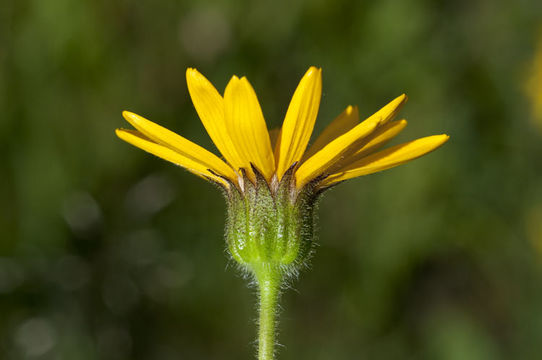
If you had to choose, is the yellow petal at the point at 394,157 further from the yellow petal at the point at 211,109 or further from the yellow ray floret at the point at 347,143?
the yellow petal at the point at 211,109

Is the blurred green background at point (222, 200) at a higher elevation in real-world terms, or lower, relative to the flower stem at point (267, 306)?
higher

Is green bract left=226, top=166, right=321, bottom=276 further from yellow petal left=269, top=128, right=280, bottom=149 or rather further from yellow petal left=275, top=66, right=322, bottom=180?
yellow petal left=269, top=128, right=280, bottom=149

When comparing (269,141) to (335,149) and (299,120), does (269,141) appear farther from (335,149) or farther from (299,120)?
(335,149)

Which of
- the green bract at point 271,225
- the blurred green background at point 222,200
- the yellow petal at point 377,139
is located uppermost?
the blurred green background at point 222,200

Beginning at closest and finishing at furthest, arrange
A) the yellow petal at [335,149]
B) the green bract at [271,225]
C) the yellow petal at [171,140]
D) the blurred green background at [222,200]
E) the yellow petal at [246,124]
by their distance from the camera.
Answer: the yellow petal at [246,124], the yellow petal at [335,149], the yellow petal at [171,140], the green bract at [271,225], the blurred green background at [222,200]

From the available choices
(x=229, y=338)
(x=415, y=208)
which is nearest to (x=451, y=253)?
(x=415, y=208)

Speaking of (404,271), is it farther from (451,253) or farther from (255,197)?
(255,197)

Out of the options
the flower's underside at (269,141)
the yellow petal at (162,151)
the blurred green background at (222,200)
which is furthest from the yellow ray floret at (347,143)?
the blurred green background at (222,200)

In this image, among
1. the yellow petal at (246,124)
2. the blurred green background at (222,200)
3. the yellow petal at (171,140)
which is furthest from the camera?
the blurred green background at (222,200)

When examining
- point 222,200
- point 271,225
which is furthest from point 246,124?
point 222,200
